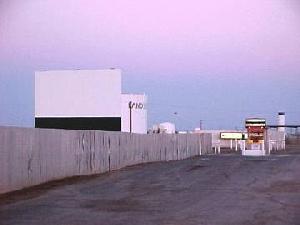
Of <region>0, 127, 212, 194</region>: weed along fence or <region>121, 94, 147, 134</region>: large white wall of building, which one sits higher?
<region>121, 94, 147, 134</region>: large white wall of building

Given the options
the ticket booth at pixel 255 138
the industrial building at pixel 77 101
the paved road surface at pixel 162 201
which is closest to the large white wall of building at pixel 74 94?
the industrial building at pixel 77 101

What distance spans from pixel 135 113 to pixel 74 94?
7.14 m

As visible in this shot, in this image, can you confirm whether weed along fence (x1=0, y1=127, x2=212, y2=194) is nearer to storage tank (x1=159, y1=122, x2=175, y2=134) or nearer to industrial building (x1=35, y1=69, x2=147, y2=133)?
industrial building (x1=35, y1=69, x2=147, y2=133)

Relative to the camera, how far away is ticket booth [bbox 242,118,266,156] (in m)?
52.3

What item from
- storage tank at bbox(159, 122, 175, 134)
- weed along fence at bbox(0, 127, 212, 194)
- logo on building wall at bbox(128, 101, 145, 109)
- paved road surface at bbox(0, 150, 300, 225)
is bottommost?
paved road surface at bbox(0, 150, 300, 225)

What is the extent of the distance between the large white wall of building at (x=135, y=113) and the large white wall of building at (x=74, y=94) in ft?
10.2

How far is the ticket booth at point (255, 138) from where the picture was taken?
52319 mm

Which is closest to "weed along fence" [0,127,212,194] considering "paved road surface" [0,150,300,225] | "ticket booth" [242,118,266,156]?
"paved road surface" [0,150,300,225]

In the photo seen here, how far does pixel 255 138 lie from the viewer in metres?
52.8

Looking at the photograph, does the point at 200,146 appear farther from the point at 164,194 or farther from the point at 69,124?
the point at 164,194

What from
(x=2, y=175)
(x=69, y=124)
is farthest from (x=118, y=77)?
(x=2, y=175)

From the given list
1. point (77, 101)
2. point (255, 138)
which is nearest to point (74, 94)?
point (77, 101)

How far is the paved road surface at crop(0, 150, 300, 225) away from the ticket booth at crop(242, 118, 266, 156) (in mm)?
24513

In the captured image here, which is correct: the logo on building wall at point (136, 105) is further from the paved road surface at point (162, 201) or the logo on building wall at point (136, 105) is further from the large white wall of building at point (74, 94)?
the paved road surface at point (162, 201)
